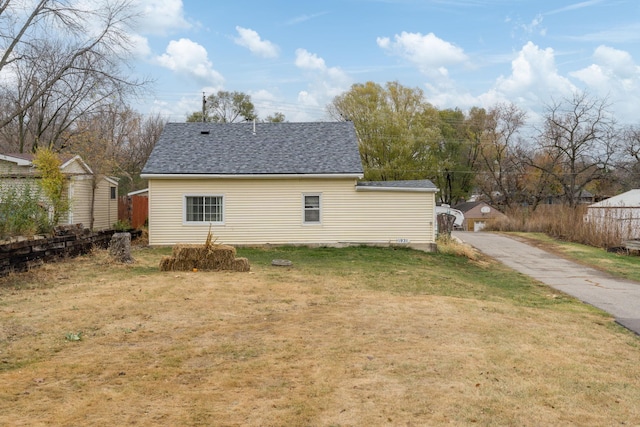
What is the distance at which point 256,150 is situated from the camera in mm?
19844

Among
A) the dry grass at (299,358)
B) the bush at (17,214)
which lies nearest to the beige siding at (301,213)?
the bush at (17,214)

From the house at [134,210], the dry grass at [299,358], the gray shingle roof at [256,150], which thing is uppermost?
the gray shingle roof at [256,150]

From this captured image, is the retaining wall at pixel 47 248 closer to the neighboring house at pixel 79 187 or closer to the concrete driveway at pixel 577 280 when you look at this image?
the neighboring house at pixel 79 187

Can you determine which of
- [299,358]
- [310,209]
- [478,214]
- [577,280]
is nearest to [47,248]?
[310,209]

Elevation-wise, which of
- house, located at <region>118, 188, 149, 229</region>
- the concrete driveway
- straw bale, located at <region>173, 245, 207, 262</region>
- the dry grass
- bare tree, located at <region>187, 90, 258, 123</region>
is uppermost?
bare tree, located at <region>187, 90, 258, 123</region>

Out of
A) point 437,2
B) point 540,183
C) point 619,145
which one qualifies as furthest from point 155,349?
point 540,183

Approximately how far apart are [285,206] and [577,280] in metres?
9.51

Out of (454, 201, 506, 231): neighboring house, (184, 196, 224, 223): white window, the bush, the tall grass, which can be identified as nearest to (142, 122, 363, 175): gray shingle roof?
(184, 196, 224, 223): white window

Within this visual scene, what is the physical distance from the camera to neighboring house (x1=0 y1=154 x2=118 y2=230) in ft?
60.5

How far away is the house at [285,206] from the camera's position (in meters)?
18.5

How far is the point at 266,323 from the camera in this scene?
7422mm

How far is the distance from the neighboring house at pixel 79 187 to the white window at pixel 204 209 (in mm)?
3745

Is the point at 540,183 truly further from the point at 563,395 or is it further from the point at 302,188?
the point at 563,395

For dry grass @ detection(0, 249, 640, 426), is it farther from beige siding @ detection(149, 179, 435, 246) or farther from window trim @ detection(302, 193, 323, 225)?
window trim @ detection(302, 193, 323, 225)
